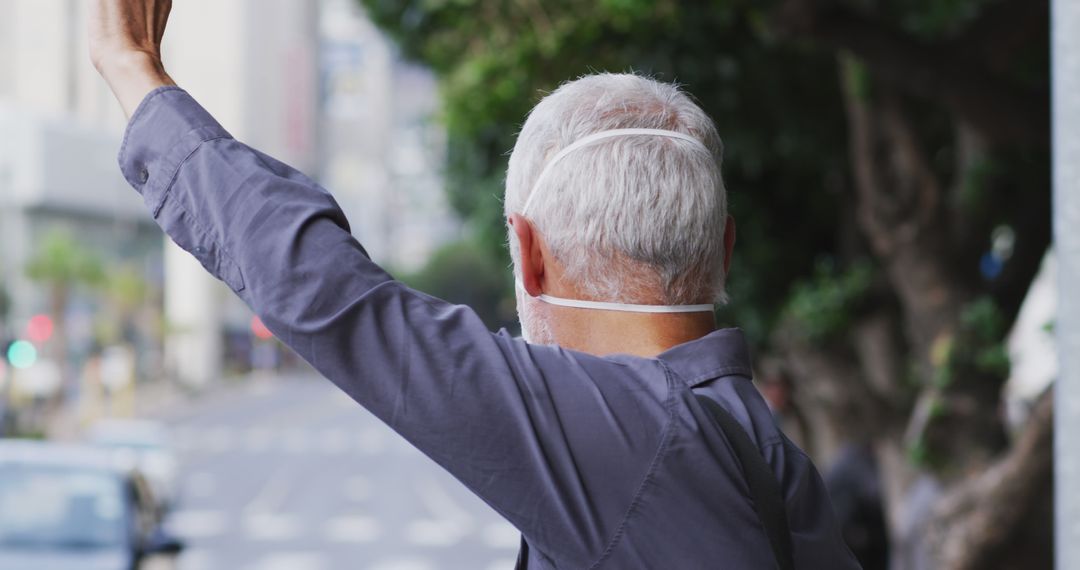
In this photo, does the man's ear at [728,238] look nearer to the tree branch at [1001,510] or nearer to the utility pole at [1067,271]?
the utility pole at [1067,271]

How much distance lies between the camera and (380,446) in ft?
155

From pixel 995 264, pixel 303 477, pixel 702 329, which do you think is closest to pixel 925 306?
pixel 995 264

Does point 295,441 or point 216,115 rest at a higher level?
point 216,115

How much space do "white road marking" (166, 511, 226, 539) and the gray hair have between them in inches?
845

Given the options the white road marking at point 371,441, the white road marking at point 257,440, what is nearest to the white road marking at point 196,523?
the white road marking at point 257,440

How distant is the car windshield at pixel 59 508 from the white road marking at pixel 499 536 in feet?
44.8

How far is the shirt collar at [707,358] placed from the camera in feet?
5.29

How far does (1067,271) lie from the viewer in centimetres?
260

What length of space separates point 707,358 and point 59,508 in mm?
7637

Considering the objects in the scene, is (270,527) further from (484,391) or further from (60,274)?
(60,274)

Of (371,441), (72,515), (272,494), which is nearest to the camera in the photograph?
(72,515)

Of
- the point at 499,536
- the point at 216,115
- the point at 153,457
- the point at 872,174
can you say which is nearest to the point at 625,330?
the point at 872,174

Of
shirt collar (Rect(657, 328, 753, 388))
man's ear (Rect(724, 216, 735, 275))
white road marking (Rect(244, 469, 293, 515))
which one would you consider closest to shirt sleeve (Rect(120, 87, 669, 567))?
shirt collar (Rect(657, 328, 753, 388))

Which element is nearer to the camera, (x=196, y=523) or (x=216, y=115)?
(x=216, y=115)
